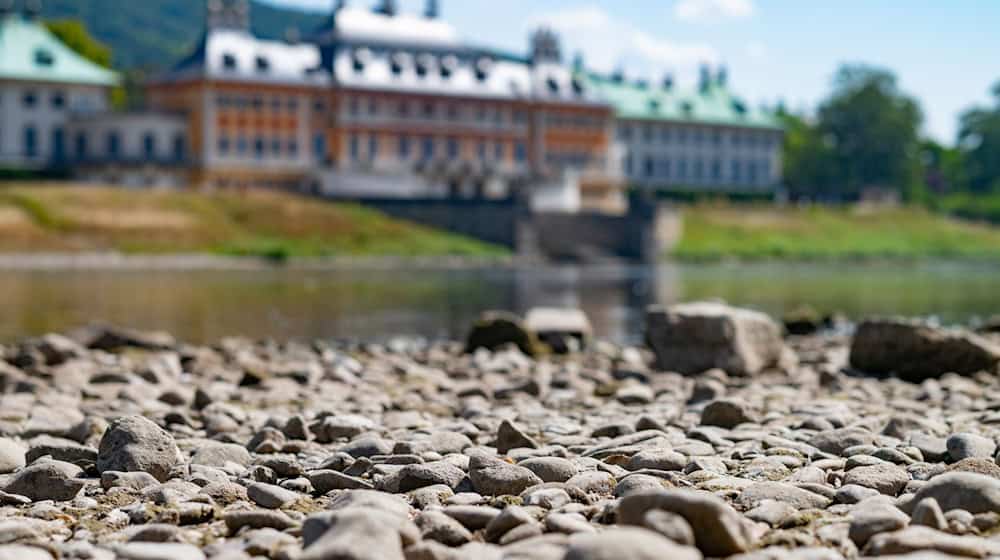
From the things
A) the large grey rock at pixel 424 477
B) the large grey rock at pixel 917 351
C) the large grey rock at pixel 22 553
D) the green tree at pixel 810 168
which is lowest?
the large grey rock at pixel 917 351

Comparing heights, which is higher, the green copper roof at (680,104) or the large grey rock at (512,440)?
the green copper roof at (680,104)

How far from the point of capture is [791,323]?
100ft

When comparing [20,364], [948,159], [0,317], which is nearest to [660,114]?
[948,159]

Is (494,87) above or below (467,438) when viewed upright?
A: above

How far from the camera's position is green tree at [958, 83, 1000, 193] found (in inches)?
5354

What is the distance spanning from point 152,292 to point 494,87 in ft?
189

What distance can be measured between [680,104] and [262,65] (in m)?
42.2

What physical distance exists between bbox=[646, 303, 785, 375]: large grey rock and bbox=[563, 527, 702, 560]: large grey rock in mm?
12266

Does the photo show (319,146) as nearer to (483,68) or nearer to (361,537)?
(483,68)

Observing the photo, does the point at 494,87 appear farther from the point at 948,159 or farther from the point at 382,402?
the point at 382,402

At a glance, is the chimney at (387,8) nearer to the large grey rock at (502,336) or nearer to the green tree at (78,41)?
the green tree at (78,41)

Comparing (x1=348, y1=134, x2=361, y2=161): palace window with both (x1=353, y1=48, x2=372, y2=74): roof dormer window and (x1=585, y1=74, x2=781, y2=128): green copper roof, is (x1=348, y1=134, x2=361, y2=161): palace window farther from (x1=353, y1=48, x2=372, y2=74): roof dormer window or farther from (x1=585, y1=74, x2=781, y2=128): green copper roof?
(x1=585, y1=74, x2=781, y2=128): green copper roof

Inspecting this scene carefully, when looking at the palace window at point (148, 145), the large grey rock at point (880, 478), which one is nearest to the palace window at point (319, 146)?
the palace window at point (148, 145)

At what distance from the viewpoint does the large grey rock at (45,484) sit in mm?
9805
